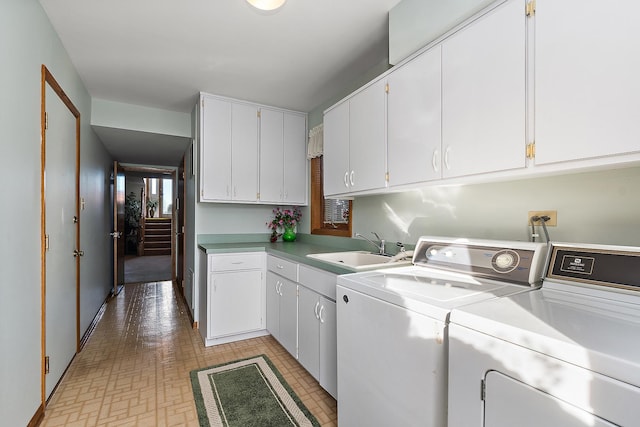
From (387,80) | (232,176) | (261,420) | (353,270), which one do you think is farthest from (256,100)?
(261,420)

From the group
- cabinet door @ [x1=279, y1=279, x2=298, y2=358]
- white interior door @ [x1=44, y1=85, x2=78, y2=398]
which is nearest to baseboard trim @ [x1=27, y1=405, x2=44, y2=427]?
white interior door @ [x1=44, y1=85, x2=78, y2=398]

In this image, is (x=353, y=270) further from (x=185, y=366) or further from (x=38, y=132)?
(x=38, y=132)

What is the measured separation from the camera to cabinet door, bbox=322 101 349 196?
2314 mm

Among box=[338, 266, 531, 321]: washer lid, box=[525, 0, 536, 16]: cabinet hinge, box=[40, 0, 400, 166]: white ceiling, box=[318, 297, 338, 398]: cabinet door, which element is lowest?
box=[318, 297, 338, 398]: cabinet door

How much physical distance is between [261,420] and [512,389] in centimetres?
151

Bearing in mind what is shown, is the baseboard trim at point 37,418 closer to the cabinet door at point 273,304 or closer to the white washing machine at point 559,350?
the cabinet door at point 273,304

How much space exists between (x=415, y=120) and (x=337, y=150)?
2.71 ft

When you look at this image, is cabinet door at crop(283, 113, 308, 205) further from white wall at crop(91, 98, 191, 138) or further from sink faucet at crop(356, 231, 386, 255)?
white wall at crop(91, 98, 191, 138)

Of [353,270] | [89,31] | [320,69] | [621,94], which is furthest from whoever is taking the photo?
[320,69]

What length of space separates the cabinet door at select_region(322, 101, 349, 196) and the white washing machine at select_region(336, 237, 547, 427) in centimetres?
95

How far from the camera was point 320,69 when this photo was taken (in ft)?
8.43

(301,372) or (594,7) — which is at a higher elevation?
(594,7)

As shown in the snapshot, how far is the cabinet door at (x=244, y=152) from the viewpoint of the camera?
318 cm

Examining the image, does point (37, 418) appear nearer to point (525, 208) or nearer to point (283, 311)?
point (283, 311)
